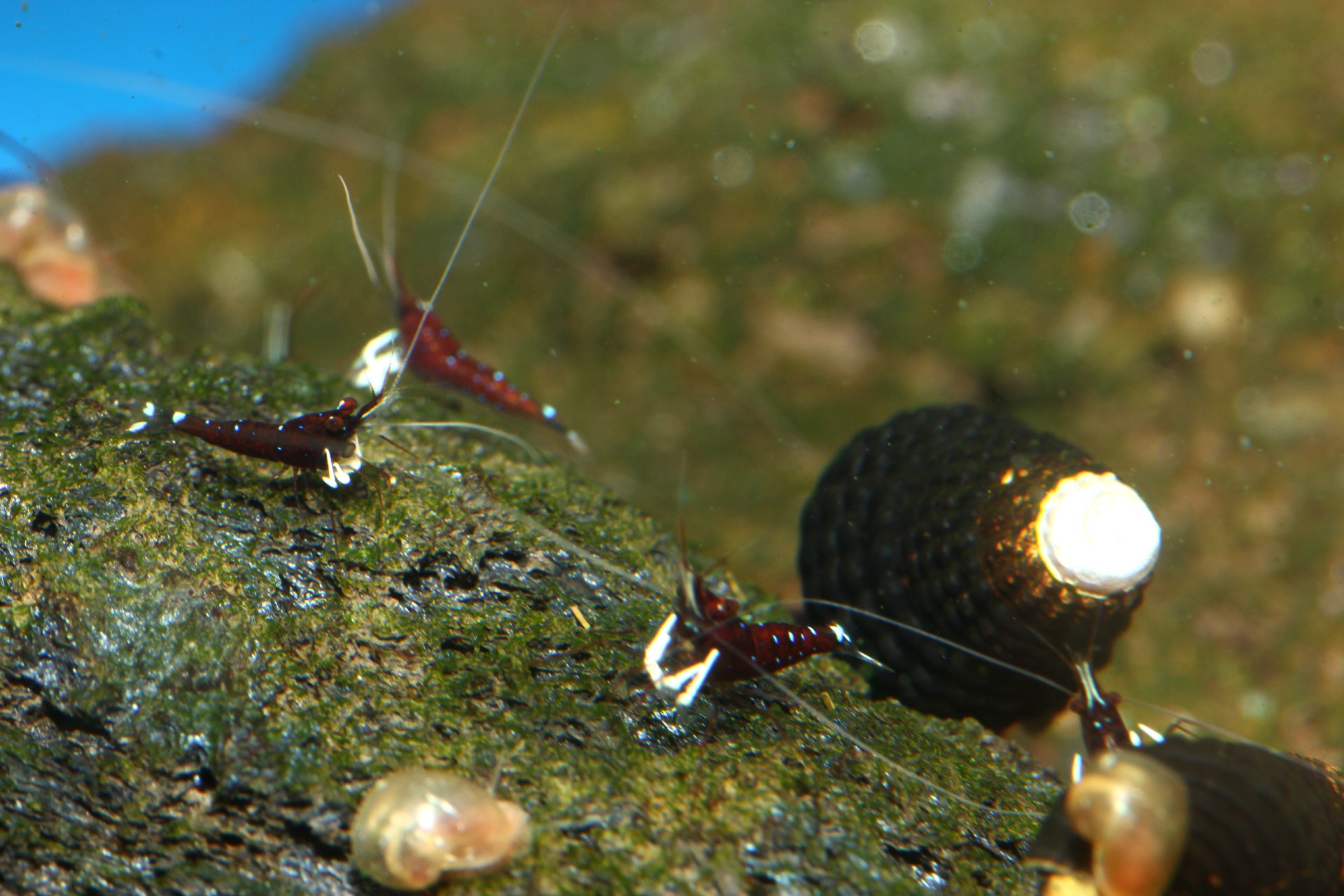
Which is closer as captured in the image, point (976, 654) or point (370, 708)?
point (370, 708)

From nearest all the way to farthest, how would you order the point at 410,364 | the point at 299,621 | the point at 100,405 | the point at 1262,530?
1. the point at 299,621
2. the point at 100,405
3. the point at 410,364
4. the point at 1262,530

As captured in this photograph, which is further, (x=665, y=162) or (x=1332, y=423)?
(x=665, y=162)

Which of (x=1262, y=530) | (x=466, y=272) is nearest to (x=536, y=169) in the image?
(x=466, y=272)

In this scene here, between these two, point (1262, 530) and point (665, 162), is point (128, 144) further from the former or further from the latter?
point (1262, 530)

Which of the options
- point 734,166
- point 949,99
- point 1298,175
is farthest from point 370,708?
point 1298,175

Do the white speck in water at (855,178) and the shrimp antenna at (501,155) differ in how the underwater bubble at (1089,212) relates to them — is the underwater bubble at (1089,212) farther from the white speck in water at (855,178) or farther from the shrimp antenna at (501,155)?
the shrimp antenna at (501,155)

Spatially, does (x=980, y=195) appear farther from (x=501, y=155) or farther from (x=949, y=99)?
(x=501, y=155)

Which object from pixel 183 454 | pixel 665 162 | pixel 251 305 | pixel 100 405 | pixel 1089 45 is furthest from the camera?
Result: pixel 251 305

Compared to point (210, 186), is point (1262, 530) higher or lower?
lower
